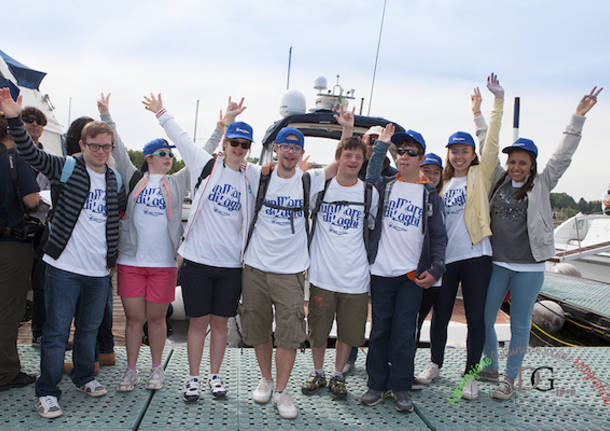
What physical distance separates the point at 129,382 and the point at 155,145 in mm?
1799

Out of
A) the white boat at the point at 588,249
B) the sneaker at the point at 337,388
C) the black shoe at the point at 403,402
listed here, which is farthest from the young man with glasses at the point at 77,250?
the white boat at the point at 588,249

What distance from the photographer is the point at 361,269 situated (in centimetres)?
332

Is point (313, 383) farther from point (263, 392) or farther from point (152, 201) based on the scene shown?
point (152, 201)

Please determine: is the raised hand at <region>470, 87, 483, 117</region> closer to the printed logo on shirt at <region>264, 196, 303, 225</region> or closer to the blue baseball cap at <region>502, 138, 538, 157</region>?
A: the blue baseball cap at <region>502, 138, 538, 157</region>

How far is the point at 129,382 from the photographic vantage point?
3277 millimetres

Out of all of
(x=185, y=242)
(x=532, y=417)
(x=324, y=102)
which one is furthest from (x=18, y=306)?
(x=324, y=102)

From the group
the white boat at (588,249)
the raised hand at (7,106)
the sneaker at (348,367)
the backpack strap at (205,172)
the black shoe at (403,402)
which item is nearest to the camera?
the raised hand at (7,106)

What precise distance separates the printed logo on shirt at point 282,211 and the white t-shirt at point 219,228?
225 millimetres

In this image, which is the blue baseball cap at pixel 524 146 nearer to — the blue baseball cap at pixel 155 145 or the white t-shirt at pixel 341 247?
the white t-shirt at pixel 341 247

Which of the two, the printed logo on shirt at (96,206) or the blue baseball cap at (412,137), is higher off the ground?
the blue baseball cap at (412,137)

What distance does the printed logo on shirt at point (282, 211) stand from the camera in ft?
10.7

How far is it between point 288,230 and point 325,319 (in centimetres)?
76

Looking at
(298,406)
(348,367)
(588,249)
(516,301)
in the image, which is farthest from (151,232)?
(588,249)

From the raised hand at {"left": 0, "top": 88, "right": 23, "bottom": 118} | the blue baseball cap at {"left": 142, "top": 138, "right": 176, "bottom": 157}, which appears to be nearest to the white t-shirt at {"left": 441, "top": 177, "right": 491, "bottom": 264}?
the blue baseball cap at {"left": 142, "top": 138, "right": 176, "bottom": 157}
